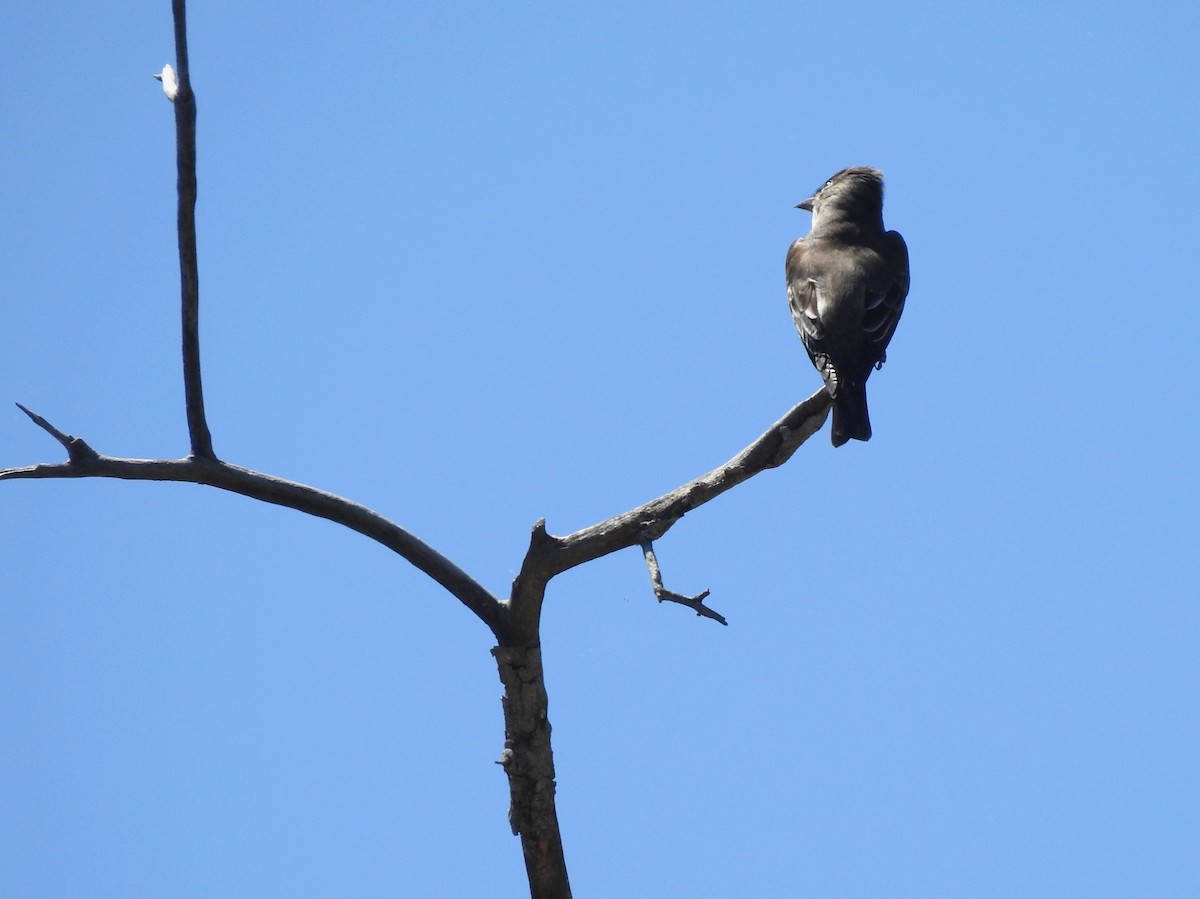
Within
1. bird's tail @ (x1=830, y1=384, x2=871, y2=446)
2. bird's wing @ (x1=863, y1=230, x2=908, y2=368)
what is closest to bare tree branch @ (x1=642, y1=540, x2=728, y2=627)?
bird's tail @ (x1=830, y1=384, x2=871, y2=446)

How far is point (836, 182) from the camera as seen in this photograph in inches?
315

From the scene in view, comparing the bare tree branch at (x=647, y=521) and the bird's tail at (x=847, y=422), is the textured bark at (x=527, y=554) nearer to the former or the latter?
the bare tree branch at (x=647, y=521)

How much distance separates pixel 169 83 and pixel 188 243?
53cm

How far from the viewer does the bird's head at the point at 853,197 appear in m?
7.73

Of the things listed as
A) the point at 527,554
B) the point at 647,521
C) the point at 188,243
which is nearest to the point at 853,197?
the point at 647,521

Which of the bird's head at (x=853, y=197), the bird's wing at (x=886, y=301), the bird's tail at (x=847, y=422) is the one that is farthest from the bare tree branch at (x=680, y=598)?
the bird's head at (x=853, y=197)

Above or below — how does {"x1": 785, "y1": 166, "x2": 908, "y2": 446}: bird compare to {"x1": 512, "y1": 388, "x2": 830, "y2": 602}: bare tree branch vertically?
above

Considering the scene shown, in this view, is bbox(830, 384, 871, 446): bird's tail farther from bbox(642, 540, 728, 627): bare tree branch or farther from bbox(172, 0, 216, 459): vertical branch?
bbox(172, 0, 216, 459): vertical branch

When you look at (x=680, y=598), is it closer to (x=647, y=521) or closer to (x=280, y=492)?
(x=647, y=521)

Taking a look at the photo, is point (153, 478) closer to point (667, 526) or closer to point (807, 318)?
point (667, 526)

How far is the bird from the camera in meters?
6.09

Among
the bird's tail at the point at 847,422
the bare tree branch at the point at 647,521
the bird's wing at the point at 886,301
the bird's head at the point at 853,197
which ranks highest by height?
the bird's head at the point at 853,197

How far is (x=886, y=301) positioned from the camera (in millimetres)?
6793

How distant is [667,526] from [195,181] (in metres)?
2.18
